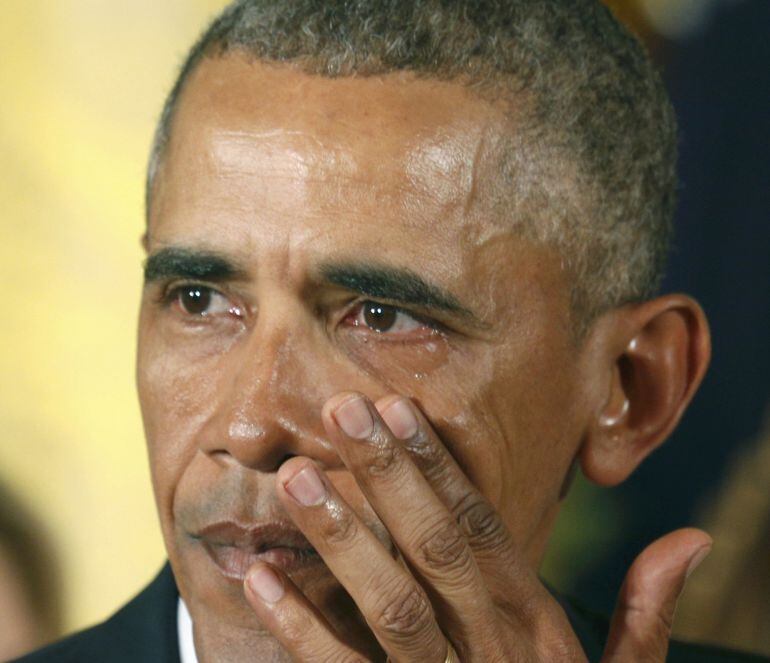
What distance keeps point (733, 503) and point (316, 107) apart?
1.54m

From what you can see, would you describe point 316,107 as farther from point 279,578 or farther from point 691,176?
point 691,176

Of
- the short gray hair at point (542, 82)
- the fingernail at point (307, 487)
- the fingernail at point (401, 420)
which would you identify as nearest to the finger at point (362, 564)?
the fingernail at point (307, 487)

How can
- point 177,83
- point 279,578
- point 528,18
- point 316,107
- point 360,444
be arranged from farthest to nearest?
point 177,83
point 528,18
point 316,107
point 279,578
point 360,444

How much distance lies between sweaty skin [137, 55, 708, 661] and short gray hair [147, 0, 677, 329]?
0.12 ft

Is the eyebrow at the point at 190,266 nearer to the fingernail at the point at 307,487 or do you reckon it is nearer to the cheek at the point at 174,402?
the cheek at the point at 174,402

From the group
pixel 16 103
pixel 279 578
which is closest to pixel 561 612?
pixel 279 578

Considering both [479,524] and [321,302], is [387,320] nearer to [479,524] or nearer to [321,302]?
[321,302]

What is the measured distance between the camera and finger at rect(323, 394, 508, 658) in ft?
4.59

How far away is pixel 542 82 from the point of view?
1.81 m

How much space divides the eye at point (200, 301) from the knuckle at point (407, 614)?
52 centimetres

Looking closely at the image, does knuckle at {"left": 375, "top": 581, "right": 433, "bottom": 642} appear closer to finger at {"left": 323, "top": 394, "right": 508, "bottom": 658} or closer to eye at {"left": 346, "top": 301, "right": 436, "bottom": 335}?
finger at {"left": 323, "top": 394, "right": 508, "bottom": 658}

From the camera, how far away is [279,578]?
1.50 meters

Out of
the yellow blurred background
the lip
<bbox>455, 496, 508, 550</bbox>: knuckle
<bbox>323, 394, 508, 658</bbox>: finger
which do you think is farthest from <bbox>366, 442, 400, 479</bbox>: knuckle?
the yellow blurred background

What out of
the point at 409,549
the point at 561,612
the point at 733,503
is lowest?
the point at 733,503
